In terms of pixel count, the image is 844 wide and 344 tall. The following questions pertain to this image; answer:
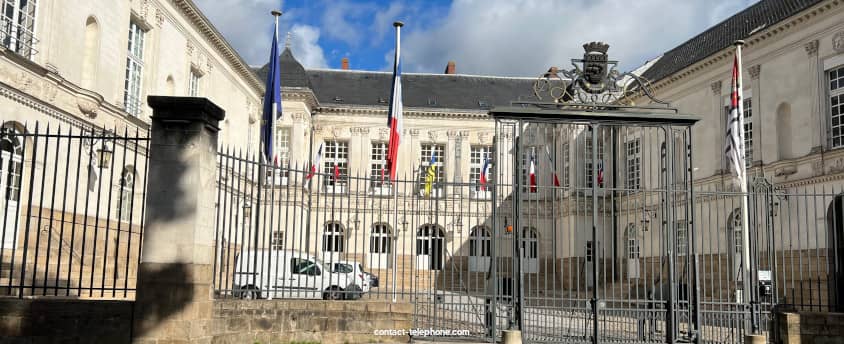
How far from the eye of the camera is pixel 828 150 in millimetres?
19094

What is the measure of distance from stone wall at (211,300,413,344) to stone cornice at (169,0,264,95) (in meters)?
16.6

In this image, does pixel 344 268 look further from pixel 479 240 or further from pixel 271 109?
pixel 479 240

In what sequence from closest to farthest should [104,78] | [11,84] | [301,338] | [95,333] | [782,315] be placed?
[95,333], [301,338], [782,315], [11,84], [104,78]

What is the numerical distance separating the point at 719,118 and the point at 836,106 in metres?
4.56

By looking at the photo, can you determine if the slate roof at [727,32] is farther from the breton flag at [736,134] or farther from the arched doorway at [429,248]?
the arched doorway at [429,248]

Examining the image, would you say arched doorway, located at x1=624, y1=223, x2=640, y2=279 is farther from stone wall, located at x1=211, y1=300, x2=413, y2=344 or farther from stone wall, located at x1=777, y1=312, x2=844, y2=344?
stone wall, located at x1=211, y1=300, x2=413, y2=344

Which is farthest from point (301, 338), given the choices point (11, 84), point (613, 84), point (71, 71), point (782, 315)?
point (71, 71)

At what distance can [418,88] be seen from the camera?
39.2 m

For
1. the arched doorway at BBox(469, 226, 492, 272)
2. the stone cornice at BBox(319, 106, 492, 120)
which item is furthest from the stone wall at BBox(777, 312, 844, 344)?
the stone cornice at BBox(319, 106, 492, 120)

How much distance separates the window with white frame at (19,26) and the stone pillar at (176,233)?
8.85m

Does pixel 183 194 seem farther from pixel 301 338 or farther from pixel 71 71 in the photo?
pixel 71 71

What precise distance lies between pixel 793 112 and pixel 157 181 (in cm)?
1857

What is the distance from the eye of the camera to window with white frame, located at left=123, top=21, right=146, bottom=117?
2084 centimetres

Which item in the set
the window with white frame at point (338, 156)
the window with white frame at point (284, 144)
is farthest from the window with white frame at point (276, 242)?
the window with white frame at point (338, 156)
